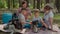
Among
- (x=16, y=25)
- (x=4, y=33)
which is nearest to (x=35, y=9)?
(x=16, y=25)

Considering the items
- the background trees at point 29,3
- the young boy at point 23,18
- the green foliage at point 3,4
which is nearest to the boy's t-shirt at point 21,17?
the young boy at point 23,18

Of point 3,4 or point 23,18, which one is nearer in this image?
point 23,18

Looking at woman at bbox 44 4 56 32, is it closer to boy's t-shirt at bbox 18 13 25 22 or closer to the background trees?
the background trees

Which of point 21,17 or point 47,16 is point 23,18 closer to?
point 21,17

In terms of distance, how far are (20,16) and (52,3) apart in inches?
17.9

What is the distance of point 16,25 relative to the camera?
6.31ft

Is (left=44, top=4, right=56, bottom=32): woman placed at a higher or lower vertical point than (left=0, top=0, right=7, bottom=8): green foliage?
lower

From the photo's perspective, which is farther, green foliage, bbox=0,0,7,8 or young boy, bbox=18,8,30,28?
green foliage, bbox=0,0,7,8

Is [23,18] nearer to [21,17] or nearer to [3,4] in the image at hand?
[21,17]

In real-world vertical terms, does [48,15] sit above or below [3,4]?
below

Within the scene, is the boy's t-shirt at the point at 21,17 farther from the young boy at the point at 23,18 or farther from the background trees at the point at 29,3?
the background trees at the point at 29,3

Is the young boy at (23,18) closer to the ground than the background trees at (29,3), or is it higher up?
closer to the ground

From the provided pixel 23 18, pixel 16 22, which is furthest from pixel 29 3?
pixel 16 22

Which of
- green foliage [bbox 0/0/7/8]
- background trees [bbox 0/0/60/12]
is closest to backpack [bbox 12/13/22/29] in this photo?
background trees [bbox 0/0/60/12]
